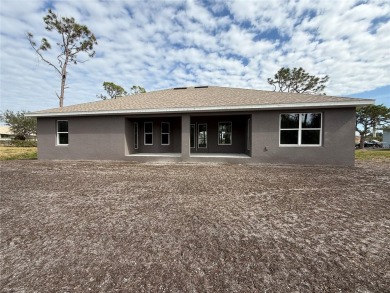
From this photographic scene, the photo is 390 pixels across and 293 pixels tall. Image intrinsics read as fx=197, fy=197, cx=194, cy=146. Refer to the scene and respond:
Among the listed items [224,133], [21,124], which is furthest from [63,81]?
[21,124]

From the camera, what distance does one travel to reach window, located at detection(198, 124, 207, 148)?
13.9m

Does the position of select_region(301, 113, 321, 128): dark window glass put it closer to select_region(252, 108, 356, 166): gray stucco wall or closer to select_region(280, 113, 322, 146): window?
select_region(280, 113, 322, 146): window

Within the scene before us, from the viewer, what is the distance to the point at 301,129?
9.94 metres

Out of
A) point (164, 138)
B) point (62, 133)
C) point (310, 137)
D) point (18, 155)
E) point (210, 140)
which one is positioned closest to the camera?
point (310, 137)

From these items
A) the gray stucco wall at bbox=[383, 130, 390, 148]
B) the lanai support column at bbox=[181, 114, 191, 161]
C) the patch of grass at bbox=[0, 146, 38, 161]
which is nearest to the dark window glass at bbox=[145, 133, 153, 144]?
the lanai support column at bbox=[181, 114, 191, 161]

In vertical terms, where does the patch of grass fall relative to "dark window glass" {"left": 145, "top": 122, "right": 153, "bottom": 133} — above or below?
below

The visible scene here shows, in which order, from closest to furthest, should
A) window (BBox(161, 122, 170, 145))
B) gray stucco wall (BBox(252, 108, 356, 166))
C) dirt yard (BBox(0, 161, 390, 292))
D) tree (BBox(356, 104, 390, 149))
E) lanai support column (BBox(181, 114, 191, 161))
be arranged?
dirt yard (BBox(0, 161, 390, 292))
gray stucco wall (BBox(252, 108, 356, 166))
lanai support column (BBox(181, 114, 191, 161))
window (BBox(161, 122, 170, 145))
tree (BBox(356, 104, 390, 149))

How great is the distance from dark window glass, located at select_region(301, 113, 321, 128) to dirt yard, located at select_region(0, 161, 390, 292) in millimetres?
4863

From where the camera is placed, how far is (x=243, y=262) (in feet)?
7.97

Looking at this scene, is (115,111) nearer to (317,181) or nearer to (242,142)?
(242,142)

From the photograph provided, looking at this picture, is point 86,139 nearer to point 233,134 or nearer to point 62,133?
point 62,133

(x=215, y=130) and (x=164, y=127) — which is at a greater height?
(x=164, y=127)

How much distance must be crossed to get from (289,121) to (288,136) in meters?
0.77

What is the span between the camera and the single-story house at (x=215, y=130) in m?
9.50
